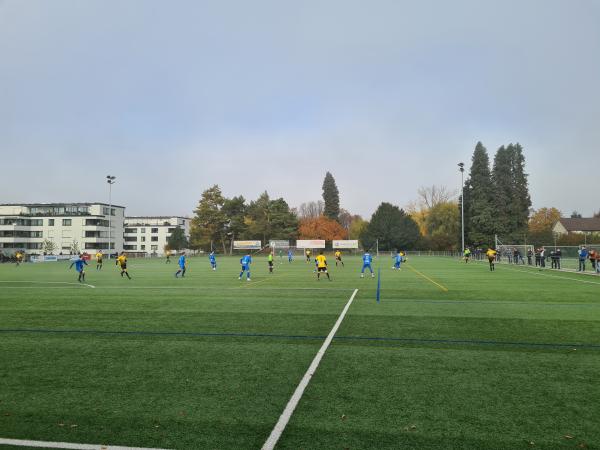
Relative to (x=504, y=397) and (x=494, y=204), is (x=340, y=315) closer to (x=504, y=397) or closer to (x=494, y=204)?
(x=504, y=397)

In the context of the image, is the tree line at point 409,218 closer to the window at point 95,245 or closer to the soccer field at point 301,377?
the window at point 95,245

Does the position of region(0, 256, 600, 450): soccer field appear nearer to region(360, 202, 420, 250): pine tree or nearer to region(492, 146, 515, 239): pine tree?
region(492, 146, 515, 239): pine tree

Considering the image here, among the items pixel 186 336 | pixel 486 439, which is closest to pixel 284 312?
pixel 186 336

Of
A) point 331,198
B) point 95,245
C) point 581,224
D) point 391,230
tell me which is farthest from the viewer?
point 331,198

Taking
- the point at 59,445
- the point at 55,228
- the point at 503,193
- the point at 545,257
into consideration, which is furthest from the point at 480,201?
the point at 55,228

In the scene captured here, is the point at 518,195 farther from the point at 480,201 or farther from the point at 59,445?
the point at 59,445

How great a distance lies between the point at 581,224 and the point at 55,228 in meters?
123

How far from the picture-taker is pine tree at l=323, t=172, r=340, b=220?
379 ft

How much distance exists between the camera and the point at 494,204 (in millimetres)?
76438

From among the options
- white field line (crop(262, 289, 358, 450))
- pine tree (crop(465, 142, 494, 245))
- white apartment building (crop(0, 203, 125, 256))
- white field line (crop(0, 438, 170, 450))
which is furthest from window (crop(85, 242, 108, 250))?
white field line (crop(0, 438, 170, 450))

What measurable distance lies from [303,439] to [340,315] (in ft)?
25.9

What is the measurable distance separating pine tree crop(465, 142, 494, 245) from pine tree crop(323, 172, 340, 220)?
41.6m

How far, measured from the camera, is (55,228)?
99500mm

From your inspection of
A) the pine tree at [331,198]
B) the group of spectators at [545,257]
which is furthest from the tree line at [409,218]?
the group of spectators at [545,257]
